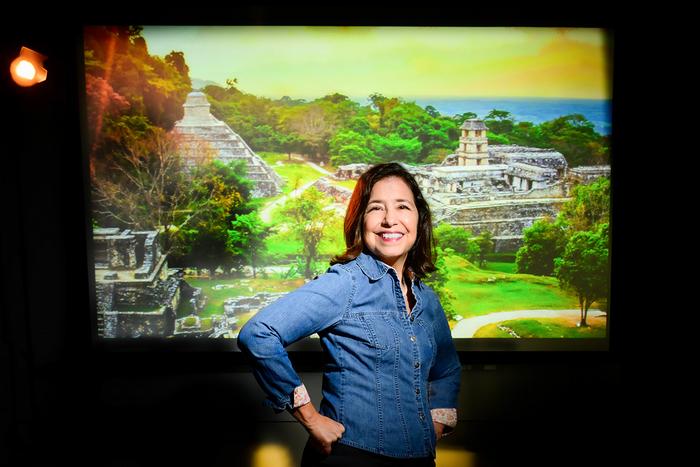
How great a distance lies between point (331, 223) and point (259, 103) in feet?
2.54

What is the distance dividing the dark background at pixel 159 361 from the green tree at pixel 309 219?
23.6 inches

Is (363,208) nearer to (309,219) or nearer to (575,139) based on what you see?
(309,219)

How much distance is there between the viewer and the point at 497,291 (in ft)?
10.4

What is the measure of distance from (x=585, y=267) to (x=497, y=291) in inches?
20.1

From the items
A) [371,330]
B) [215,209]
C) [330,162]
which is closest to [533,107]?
[330,162]

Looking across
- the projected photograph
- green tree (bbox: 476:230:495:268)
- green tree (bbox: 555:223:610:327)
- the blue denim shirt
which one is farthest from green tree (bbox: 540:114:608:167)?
the blue denim shirt

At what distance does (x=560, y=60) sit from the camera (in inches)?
121

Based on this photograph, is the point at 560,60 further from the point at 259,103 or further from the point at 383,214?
the point at 383,214

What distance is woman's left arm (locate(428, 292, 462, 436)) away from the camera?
1553 millimetres

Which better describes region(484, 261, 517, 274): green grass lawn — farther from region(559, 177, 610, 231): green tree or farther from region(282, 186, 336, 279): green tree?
region(282, 186, 336, 279): green tree

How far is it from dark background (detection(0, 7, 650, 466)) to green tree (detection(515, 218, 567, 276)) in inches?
11.9

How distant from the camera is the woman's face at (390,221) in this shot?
1374mm
